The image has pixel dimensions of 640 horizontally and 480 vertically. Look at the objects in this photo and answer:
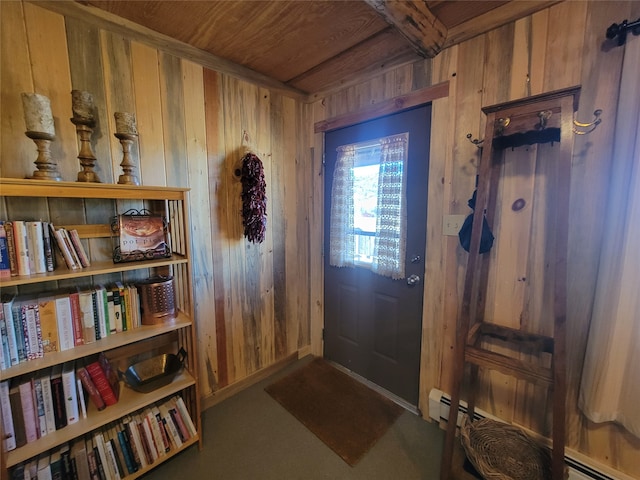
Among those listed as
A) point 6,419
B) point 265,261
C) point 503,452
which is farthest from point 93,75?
point 503,452

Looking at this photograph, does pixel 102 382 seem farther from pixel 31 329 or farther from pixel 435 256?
pixel 435 256

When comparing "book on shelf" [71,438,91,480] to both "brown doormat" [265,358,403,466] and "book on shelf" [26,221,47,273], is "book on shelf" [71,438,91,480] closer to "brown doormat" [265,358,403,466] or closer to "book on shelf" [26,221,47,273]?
"book on shelf" [26,221,47,273]

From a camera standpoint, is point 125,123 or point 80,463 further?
point 125,123

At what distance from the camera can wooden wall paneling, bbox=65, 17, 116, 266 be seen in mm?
1330

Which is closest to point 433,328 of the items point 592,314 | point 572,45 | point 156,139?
point 592,314

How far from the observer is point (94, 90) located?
1.39 m

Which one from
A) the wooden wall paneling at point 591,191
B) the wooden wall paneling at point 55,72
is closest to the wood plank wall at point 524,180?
the wooden wall paneling at point 591,191

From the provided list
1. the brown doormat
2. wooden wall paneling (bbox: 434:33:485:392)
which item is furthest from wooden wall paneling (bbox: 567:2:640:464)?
the brown doormat

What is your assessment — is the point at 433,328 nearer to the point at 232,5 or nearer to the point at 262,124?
the point at 262,124

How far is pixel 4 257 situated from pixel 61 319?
0.33 meters

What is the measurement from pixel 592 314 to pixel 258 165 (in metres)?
2.01

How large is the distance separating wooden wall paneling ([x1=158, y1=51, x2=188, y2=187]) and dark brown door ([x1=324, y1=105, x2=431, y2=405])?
1109mm

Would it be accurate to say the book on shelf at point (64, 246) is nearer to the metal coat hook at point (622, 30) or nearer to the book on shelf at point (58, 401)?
the book on shelf at point (58, 401)

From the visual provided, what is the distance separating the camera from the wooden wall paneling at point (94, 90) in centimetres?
133
